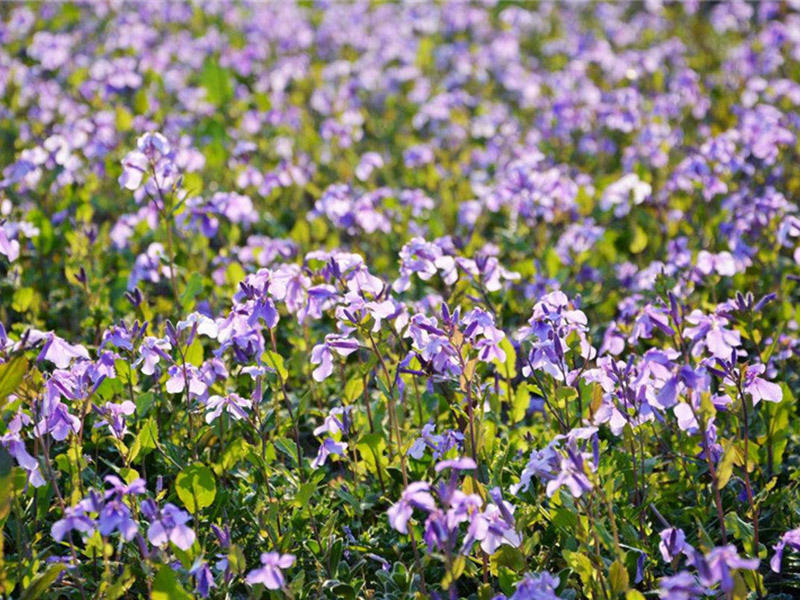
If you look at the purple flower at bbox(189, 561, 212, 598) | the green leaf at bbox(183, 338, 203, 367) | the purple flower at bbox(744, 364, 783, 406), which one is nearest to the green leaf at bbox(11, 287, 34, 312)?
the green leaf at bbox(183, 338, 203, 367)

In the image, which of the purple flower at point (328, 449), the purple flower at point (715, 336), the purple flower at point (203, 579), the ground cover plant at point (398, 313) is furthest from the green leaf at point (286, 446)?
the purple flower at point (715, 336)

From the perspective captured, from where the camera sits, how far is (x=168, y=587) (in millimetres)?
2658

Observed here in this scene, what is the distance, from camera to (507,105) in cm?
769

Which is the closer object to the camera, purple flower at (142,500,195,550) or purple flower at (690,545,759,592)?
purple flower at (690,545,759,592)

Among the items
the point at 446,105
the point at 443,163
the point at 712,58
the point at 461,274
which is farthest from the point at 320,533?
the point at 712,58

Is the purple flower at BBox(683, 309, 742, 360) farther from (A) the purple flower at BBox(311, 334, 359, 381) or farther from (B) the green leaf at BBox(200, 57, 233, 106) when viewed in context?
(B) the green leaf at BBox(200, 57, 233, 106)

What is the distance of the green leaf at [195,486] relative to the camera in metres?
3.07

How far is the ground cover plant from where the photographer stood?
287 cm

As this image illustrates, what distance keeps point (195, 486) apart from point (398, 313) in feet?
3.10

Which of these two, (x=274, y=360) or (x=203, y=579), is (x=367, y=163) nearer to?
(x=274, y=360)

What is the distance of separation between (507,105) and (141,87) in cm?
296

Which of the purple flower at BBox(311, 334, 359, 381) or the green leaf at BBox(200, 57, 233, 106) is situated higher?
the purple flower at BBox(311, 334, 359, 381)

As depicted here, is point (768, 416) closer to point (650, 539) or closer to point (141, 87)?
point (650, 539)

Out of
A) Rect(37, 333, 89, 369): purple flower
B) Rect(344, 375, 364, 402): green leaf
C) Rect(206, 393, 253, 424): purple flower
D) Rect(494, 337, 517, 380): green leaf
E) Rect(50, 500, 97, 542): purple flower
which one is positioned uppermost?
Rect(37, 333, 89, 369): purple flower
